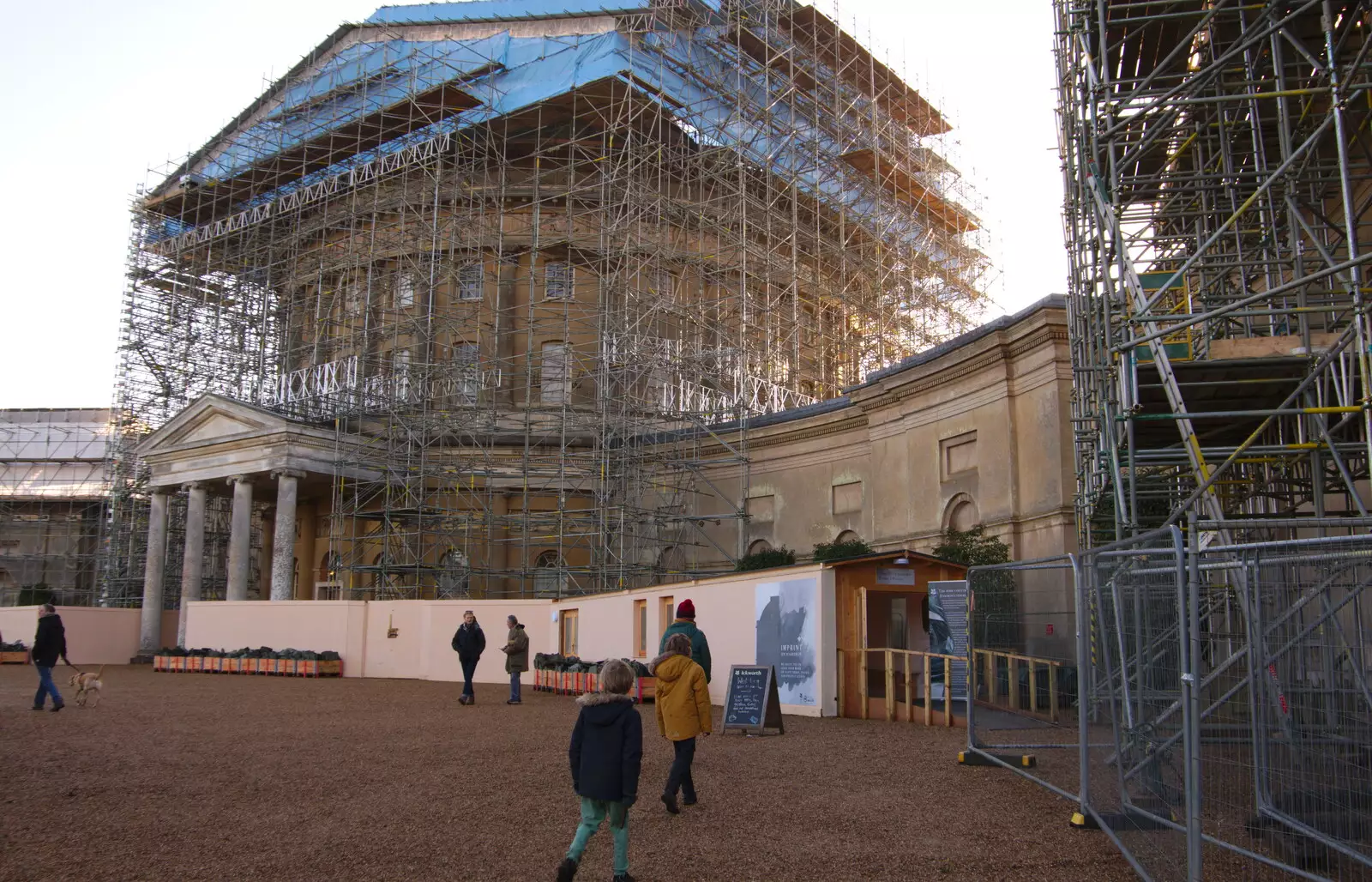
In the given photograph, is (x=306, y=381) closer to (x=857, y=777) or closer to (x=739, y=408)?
(x=739, y=408)

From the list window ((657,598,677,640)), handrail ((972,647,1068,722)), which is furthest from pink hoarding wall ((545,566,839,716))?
handrail ((972,647,1068,722))

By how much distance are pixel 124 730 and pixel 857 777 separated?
1077 centimetres

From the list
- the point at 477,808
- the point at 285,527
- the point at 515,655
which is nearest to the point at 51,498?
the point at 285,527

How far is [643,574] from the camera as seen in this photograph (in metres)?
36.9

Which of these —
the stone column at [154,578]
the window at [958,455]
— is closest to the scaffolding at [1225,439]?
the window at [958,455]

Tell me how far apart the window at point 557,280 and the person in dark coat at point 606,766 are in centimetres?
3298

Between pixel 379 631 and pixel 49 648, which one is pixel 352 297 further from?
pixel 49 648

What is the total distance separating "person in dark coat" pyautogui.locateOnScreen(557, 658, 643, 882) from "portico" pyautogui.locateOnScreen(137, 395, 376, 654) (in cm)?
3147

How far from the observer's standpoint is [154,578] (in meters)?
41.1

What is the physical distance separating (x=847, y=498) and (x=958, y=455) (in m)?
5.79

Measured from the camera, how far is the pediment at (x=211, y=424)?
1502 inches

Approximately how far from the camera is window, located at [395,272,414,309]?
130ft

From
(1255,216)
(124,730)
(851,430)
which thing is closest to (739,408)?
(851,430)

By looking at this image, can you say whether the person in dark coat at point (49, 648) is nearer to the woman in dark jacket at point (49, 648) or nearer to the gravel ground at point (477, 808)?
the woman in dark jacket at point (49, 648)
